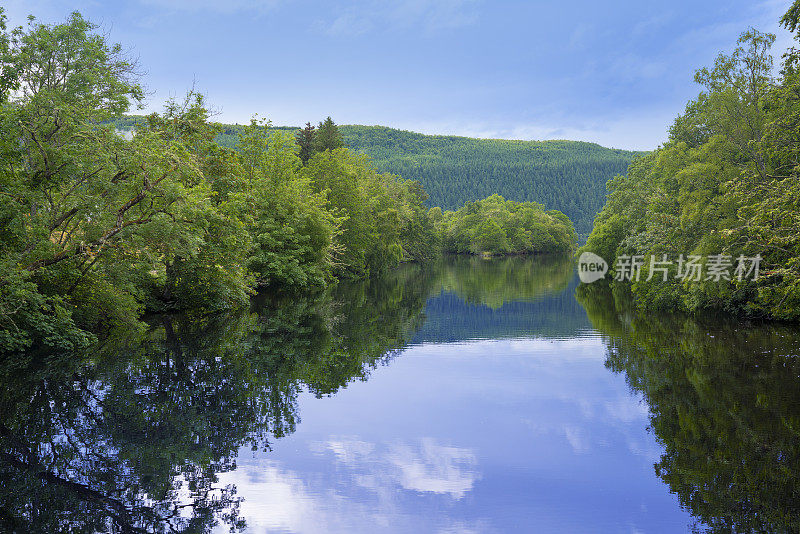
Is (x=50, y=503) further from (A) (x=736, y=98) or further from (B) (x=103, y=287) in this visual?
(A) (x=736, y=98)

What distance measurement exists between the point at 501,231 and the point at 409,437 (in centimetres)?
12088

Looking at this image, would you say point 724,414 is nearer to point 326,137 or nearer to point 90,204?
point 90,204

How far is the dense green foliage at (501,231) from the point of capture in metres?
129

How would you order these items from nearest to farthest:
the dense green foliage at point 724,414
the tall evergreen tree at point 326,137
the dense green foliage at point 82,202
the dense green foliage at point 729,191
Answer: the dense green foliage at point 724,414 → the dense green foliage at point 82,202 → the dense green foliage at point 729,191 → the tall evergreen tree at point 326,137

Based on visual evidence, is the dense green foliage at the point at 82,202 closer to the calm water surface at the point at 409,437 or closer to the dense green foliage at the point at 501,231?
the calm water surface at the point at 409,437

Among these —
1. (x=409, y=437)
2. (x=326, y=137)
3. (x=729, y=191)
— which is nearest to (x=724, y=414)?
(x=409, y=437)

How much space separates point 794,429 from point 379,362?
33.4ft

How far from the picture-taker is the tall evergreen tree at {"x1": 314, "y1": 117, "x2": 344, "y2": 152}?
209ft

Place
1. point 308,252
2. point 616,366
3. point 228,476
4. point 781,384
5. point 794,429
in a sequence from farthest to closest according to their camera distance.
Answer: point 308,252 < point 616,366 < point 781,384 < point 794,429 < point 228,476

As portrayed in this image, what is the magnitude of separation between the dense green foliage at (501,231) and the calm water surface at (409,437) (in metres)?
98.6

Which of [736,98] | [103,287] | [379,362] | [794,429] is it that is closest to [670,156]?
[736,98]

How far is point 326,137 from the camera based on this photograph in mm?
63812

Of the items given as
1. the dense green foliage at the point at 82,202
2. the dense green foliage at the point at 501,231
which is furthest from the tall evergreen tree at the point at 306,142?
the dense green foliage at the point at 501,231

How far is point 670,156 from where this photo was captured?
32188 millimetres
